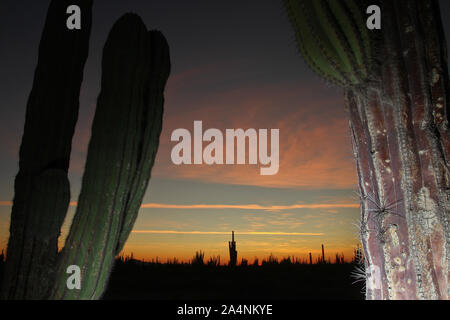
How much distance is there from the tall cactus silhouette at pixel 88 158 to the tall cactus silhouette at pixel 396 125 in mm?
2487

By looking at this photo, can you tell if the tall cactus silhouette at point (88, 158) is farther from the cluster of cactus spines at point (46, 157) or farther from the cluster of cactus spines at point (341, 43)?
the cluster of cactus spines at point (341, 43)

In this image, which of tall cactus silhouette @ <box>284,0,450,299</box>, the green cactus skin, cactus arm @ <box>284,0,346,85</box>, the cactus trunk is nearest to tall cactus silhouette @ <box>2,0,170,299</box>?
the green cactus skin

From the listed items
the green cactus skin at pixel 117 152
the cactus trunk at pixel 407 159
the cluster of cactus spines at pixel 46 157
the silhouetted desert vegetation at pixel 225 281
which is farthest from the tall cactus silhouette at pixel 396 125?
the silhouetted desert vegetation at pixel 225 281

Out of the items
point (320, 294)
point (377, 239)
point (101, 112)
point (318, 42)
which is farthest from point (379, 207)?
point (320, 294)

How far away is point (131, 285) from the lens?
1928 cm

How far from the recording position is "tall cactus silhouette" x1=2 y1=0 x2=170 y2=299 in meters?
4.58

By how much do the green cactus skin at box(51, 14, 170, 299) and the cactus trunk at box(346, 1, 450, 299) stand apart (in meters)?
2.76

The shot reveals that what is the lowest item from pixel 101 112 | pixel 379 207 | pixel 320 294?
pixel 320 294

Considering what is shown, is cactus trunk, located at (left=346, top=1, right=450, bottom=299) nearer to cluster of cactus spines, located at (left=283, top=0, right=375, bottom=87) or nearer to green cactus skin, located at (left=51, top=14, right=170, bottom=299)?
cluster of cactus spines, located at (left=283, top=0, right=375, bottom=87)

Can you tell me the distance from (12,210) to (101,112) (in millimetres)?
1668

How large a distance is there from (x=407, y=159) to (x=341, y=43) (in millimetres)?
1050

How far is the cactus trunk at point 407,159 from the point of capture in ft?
9.38

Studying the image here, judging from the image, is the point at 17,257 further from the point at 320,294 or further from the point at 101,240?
the point at 320,294

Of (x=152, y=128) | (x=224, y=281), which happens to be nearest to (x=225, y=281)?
(x=224, y=281)
